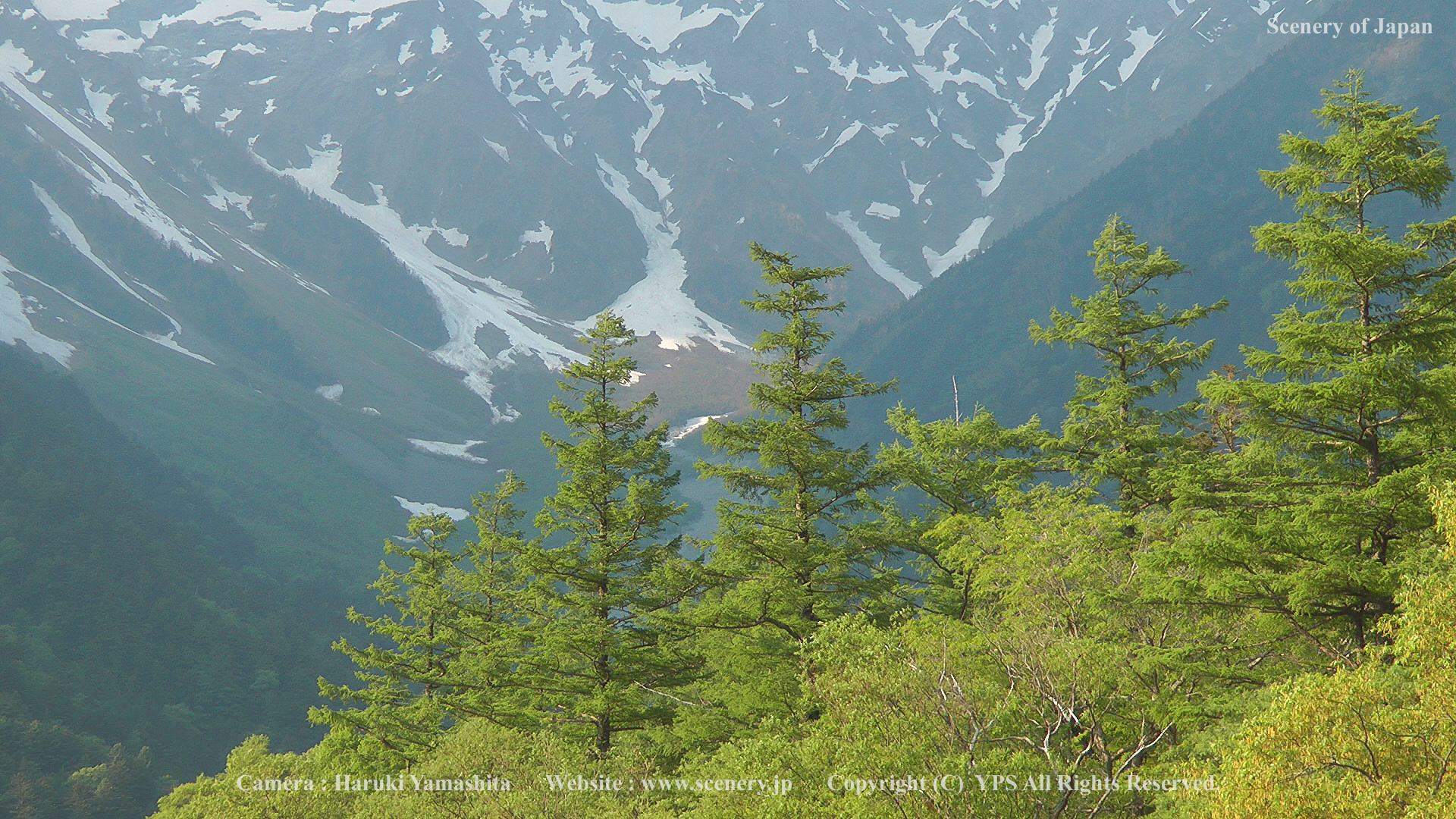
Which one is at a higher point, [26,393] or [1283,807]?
[26,393]

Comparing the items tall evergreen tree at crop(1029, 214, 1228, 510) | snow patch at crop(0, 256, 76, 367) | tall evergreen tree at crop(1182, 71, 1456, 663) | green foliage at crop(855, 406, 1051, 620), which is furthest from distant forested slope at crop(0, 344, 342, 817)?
tall evergreen tree at crop(1182, 71, 1456, 663)

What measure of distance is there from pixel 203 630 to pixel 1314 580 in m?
143

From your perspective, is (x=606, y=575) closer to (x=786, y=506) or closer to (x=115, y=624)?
(x=786, y=506)

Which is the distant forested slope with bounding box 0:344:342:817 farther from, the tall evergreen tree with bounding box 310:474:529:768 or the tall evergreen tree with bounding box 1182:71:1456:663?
the tall evergreen tree with bounding box 1182:71:1456:663

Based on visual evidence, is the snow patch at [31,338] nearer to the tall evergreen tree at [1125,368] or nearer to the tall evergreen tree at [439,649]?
the tall evergreen tree at [439,649]

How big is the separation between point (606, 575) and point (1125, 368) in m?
15.6

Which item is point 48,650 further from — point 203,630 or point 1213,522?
point 1213,522

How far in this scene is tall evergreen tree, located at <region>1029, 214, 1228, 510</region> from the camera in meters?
23.4

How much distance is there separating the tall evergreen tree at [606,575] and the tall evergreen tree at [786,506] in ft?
6.41

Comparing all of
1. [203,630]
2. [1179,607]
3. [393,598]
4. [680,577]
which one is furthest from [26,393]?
[1179,607]

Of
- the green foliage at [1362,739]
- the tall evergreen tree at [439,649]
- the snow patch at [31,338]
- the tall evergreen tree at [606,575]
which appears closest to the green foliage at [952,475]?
the tall evergreen tree at [606,575]

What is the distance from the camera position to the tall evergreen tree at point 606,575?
76.6 ft

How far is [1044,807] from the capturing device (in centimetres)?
1252

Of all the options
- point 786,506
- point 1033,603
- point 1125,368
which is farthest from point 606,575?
point 1125,368
